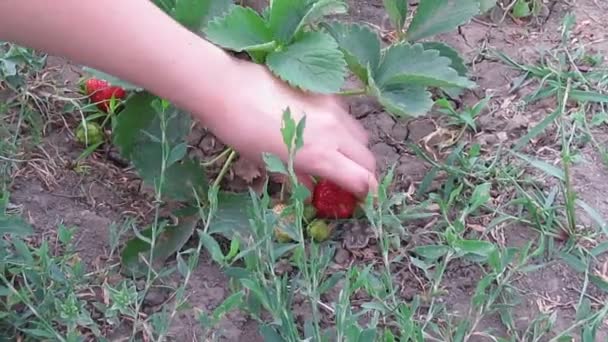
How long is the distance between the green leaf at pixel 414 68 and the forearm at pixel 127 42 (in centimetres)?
22

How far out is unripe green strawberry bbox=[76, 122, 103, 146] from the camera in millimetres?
1522

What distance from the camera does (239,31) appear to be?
1.31 metres

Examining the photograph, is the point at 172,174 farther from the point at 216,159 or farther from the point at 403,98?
the point at 403,98

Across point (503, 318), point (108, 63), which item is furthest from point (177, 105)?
point (503, 318)

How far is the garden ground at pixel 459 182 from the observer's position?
1.28m

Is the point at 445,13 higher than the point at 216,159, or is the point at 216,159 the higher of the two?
the point at 445,13

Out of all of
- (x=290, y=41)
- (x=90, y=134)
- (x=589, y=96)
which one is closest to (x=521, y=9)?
(x=589, y=96)

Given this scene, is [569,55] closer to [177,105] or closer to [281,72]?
[281,72]

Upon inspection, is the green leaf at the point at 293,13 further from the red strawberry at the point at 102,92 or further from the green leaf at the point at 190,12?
the red strawberry at the point at 102,92

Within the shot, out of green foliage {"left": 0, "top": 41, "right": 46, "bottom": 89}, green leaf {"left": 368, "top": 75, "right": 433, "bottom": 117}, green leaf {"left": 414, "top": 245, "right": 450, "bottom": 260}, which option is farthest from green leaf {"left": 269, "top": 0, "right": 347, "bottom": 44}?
green foliage {"left": 0, "top": 41, "right": 46, "bottom": 89}

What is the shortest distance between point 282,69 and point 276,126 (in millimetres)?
81

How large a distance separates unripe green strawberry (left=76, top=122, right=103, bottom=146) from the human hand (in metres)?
0.31

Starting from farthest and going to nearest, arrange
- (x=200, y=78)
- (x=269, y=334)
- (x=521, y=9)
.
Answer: (x=521, y=9), (x=200, y=78), (x=269, y=334)

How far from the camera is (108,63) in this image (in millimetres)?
1202
